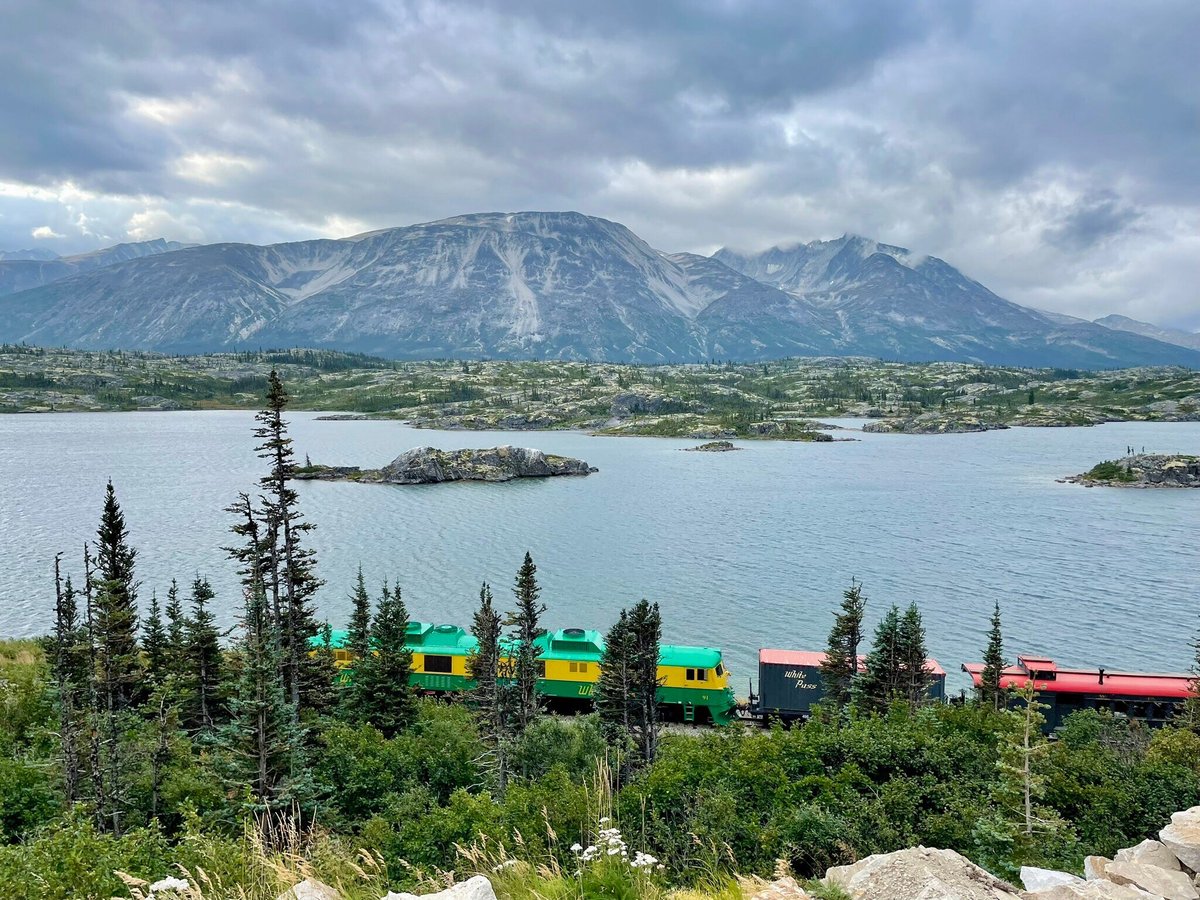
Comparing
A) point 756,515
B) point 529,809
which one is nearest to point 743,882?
point 529,809

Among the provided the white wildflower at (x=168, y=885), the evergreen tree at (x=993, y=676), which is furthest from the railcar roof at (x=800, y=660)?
the white wildflower at (x=168, y=885)

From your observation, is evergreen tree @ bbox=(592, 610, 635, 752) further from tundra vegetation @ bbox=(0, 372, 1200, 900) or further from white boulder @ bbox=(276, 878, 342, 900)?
white boulder @ bbox=(276, 878, 342, 900)

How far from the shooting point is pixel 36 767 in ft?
77.7

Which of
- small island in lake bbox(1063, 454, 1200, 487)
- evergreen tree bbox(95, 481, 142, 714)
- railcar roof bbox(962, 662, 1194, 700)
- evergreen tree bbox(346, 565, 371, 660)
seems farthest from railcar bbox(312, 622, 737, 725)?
small island in lake bbox(1063, 454, 1200, 487)

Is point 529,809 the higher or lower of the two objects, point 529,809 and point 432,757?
the higher

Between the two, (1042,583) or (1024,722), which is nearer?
(1024,722)

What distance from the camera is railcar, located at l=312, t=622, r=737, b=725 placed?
4231cm

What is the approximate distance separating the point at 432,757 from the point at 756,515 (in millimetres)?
88548

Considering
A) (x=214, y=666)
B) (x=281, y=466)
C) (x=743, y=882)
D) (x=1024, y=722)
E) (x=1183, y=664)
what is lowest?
(x=1183, y=664)

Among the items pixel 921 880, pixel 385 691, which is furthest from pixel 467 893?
pixel 385 691

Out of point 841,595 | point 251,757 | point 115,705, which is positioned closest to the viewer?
point 251,757

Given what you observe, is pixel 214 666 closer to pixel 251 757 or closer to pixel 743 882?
pixel 251 757

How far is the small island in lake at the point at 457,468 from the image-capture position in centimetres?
14525

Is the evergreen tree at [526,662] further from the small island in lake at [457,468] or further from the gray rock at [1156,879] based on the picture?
the small island in lake at [457,468]
